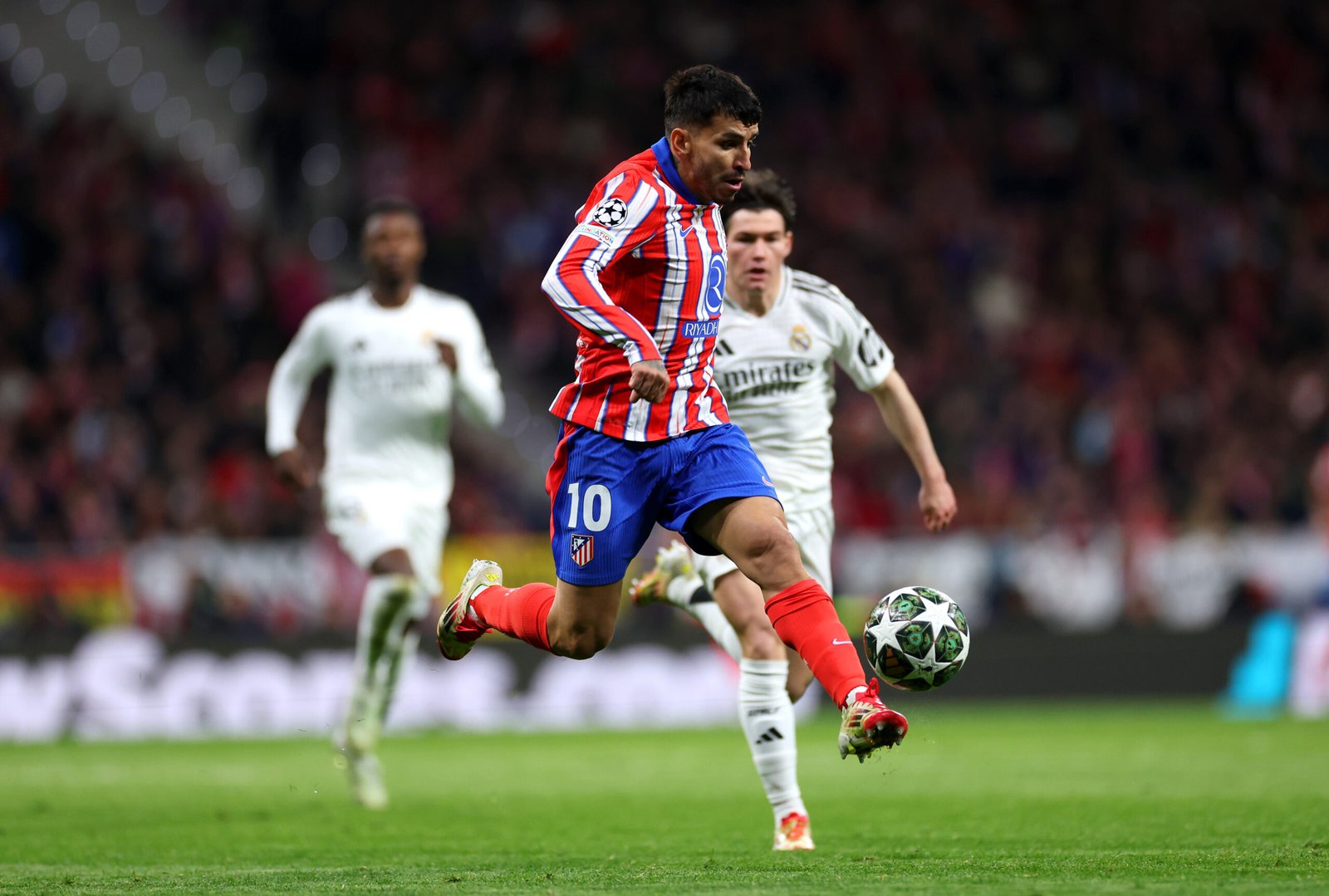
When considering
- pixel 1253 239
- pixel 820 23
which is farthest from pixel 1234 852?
pixel 820 23

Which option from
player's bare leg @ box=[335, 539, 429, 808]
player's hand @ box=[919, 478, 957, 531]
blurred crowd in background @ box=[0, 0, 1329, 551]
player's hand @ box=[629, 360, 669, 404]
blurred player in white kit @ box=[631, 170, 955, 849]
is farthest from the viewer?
blurred crowd in background @ box=[0, 0, 1329, 551]

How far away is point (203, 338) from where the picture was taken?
18.5 m

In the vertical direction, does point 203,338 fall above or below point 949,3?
below

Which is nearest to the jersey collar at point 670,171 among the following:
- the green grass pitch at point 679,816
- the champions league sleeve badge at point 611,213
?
the champions league sleeve badge at point 611,213

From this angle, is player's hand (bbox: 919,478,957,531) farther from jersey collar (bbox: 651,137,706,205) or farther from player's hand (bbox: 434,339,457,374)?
player's hand (bbox: 434,339,457,374)

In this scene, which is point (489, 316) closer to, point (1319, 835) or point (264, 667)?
point (264, 667)

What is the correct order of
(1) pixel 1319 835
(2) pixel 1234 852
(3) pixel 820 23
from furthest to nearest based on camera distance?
1. (3) pixel 820 23
2. (1) pixel 1319 835
3. (2) pixel 1234 852

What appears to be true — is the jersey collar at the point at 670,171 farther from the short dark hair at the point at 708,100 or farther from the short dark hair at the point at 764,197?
the short dark hair at the point at 764,197

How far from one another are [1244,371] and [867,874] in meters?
15.5

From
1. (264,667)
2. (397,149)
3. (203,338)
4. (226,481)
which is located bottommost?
(264,667)

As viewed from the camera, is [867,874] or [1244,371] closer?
[867,874]

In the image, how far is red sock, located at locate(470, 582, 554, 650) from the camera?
6363 millimetres

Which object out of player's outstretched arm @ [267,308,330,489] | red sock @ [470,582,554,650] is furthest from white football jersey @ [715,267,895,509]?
player's outstretched arm @ [267,308,330,489]

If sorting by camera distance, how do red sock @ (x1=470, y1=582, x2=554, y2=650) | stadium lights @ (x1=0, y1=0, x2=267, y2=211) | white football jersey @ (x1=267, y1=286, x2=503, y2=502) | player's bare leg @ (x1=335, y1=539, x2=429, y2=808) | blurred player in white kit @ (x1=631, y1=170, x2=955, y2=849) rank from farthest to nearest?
stadium lights @ (x1=0, y1=0, x2=267, y2=211) → white football jersey @ (x1=267, y1=286, x2=503, y2=502) → player's bare leg @ (x1=335, y1=539, x2=429, y2=808) → blurred player in white kit @ (x1=631, y1=170, x2=955, y2=849) → red sock @ (x1=470, y1=582, x2=554, y2=650)
